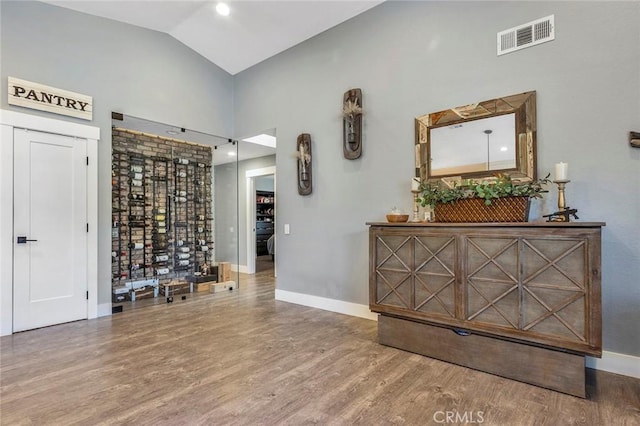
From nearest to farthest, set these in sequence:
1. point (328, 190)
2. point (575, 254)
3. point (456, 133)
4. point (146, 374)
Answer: point (575, 254) → point (146, 374) → point (456, 133) → point (328, 190)

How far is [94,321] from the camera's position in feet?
12.8

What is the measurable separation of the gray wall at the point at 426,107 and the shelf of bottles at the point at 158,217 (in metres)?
1.35

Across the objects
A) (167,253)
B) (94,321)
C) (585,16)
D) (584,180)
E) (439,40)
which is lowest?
(94,321)

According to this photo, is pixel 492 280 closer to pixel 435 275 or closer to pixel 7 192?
pixel 435 275

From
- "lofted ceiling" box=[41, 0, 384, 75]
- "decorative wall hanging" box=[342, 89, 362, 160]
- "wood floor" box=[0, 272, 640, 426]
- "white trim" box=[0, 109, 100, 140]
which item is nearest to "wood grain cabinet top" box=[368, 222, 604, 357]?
"wood floor" box=[0, 272, 640, 426]

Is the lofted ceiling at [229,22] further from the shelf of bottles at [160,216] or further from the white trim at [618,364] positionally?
the white trim at [618,364]

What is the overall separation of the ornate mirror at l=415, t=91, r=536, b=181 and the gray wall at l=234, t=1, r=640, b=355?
0.33 ft

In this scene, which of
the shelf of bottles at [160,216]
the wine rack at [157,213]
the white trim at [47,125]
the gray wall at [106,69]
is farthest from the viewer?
the shelf of bottles at [160,216]

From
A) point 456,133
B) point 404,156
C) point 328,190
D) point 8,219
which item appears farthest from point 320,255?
point 8,219

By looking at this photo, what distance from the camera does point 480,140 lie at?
3078mm

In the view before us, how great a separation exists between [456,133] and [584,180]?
44.2 inches

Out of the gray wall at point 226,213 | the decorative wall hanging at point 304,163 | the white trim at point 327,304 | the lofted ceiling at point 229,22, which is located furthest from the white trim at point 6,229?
the decorative wall hanging at point 304,163

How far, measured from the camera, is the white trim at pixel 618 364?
242cm

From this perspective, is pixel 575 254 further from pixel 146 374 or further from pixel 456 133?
pixel 146 374
